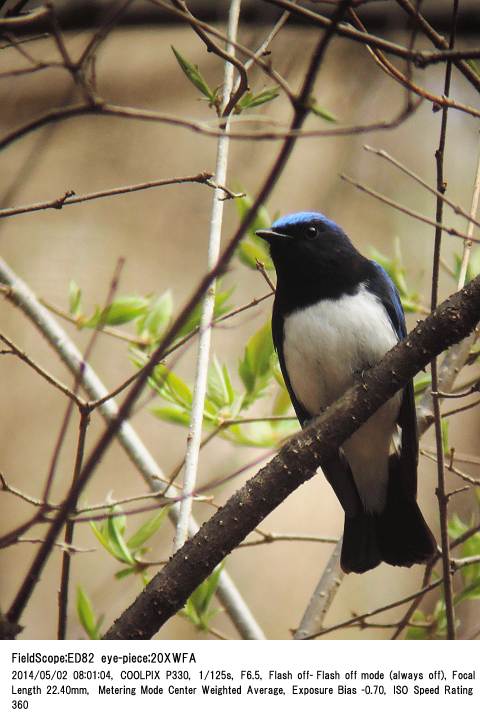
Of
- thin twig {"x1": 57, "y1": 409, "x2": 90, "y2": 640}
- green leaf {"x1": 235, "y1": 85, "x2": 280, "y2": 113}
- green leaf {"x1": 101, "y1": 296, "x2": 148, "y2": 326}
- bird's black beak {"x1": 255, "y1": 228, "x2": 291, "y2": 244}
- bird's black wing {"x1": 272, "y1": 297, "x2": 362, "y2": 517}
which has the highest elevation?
green leaf {"x1": 235, "y1": 85, "x2": 280, "y2": 113}

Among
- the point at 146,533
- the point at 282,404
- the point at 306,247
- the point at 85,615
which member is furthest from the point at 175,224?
the point at 85,615

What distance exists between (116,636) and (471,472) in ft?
3.72

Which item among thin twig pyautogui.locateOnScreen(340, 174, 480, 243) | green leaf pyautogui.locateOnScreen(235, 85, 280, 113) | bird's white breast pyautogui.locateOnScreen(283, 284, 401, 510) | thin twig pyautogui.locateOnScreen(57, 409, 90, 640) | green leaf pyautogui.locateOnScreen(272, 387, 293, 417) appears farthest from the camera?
green leaf pyautogui.locateOnScreen(272, 387, 293, 417)

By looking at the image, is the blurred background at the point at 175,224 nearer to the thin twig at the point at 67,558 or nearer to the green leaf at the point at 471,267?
the green leaf at the point at 471,267

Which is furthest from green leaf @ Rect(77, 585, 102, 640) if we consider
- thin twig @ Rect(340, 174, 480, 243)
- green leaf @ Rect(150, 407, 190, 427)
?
thin twig @ Rect(340, 174, 480, 243)

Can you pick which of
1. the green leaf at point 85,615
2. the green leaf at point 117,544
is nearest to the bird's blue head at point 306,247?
the green leaf at point 117,544

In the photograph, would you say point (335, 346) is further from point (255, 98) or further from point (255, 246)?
point (255, 98)

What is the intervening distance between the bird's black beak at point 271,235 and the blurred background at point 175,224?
106 millimetres

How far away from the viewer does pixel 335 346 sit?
56.5 inches

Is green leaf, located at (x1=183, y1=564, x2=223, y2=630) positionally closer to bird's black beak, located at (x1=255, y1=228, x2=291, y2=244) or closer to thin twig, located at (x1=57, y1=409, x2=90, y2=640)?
thin twig, located at (x1=57, y1=409, x2=90, y2=640)

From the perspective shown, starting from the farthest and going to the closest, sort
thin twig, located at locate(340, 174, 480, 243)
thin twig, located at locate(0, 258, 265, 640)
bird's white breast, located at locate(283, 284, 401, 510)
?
bird's white breast, located at locate(283, 284, 401, 510) < thin twig, located at locate(0, 258, 265, 640) < thin twig, located at locate(340, 174, 480, 243)

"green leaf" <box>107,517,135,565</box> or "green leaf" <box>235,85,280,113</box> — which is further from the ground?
"green leaf" <box>235,85,280,113</box>

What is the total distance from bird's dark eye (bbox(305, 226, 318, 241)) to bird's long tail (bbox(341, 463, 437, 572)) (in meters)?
0.54

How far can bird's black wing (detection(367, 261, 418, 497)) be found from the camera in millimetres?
1437
